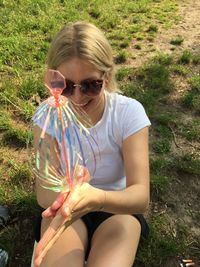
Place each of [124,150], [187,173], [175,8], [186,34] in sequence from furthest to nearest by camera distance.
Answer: [175,8] → [186,34] → [187,173] → [124,150]

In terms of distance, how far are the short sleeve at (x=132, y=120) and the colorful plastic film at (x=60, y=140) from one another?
9.5 inches

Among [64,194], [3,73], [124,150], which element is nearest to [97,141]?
[124,150]

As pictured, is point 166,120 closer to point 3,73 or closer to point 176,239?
point 176,239

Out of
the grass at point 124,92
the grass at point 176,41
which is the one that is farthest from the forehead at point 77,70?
the grass at point 176,41

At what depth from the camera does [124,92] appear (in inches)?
170

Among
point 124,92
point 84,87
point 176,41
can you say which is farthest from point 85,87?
point 176,41

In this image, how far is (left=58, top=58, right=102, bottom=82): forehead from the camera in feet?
7.26

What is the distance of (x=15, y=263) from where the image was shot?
9.41 ft

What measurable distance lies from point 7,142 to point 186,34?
274 cm

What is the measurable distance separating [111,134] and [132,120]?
0.14m

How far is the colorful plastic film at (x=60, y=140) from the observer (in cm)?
198

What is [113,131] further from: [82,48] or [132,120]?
[82,48]

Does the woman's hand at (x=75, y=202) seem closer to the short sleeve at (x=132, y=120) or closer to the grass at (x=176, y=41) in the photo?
the short sleeve at (x=132, y=120)

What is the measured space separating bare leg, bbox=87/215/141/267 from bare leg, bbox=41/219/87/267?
0.18ft
